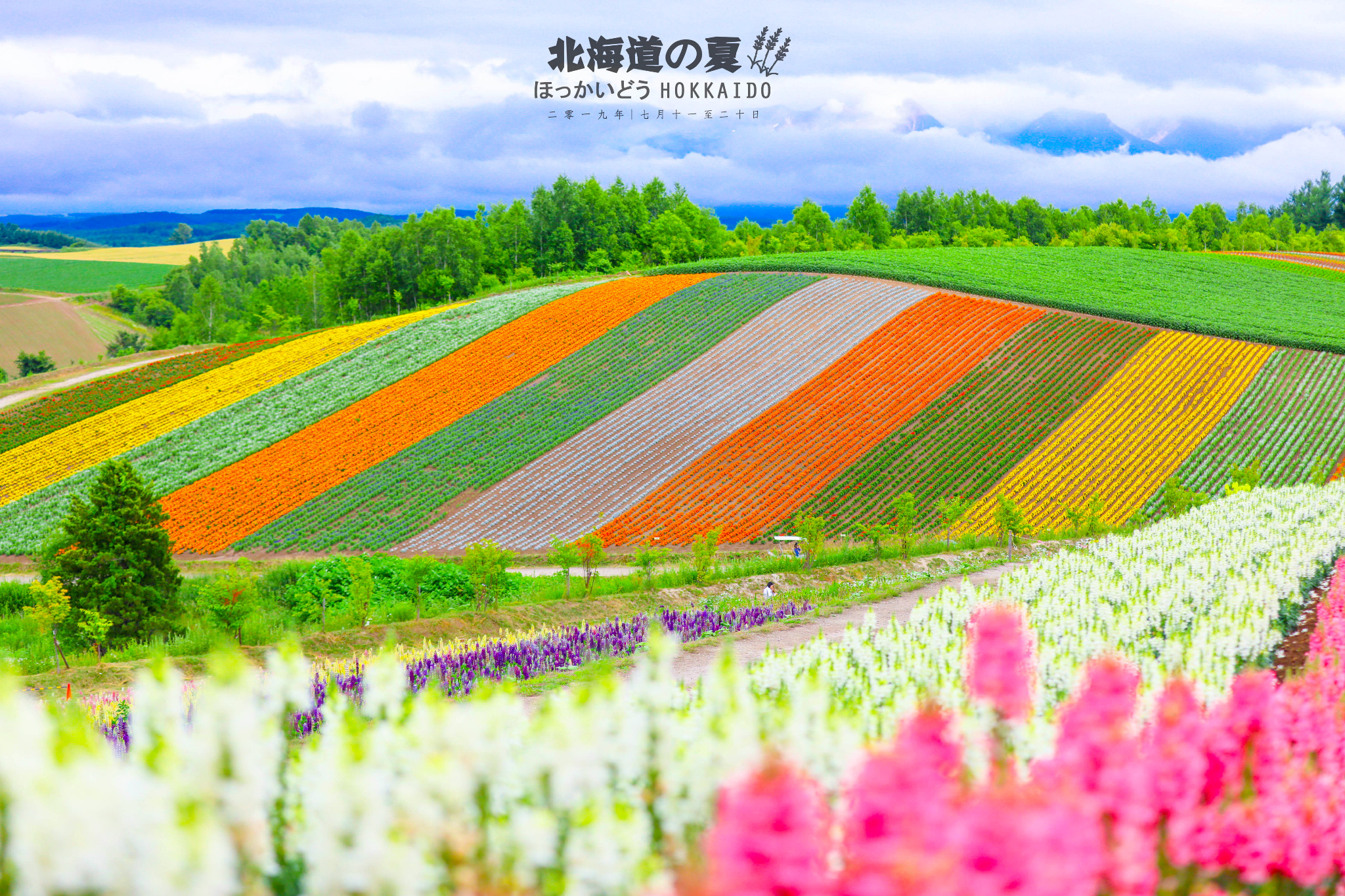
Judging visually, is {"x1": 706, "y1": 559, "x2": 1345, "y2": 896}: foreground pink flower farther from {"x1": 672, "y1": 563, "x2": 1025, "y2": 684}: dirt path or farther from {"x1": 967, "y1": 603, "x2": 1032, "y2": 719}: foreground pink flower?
{"x1": 672, "y1": 563, "x2": 1025, "y2": 684}: dirt path

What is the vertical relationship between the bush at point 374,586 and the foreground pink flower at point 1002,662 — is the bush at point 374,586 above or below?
below

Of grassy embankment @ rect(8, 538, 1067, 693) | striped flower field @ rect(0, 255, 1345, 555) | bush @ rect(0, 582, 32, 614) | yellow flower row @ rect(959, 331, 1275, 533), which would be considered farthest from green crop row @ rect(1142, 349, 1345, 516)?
bush @ rect(0, 582, 32, 614)

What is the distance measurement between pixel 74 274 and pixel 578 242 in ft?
310

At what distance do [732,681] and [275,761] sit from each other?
2.77 metres

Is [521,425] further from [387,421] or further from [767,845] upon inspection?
[767,845]

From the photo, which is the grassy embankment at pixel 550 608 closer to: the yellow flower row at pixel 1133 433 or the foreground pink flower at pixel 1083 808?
the yellow flower row at pixel 1133 433

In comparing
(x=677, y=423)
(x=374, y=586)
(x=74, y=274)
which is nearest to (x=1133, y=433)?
(x=677, y=423)

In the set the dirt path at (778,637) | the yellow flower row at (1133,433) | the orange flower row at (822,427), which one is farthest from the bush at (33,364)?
the dirt path at (778,637)

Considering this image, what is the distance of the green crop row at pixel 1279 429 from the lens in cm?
4122

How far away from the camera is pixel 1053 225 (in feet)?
437

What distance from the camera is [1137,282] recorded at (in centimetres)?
7281

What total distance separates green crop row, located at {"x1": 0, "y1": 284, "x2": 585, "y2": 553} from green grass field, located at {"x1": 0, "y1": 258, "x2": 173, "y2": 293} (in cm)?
9957

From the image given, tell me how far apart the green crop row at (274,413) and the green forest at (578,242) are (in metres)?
31.7

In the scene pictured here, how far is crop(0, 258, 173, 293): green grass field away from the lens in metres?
149
